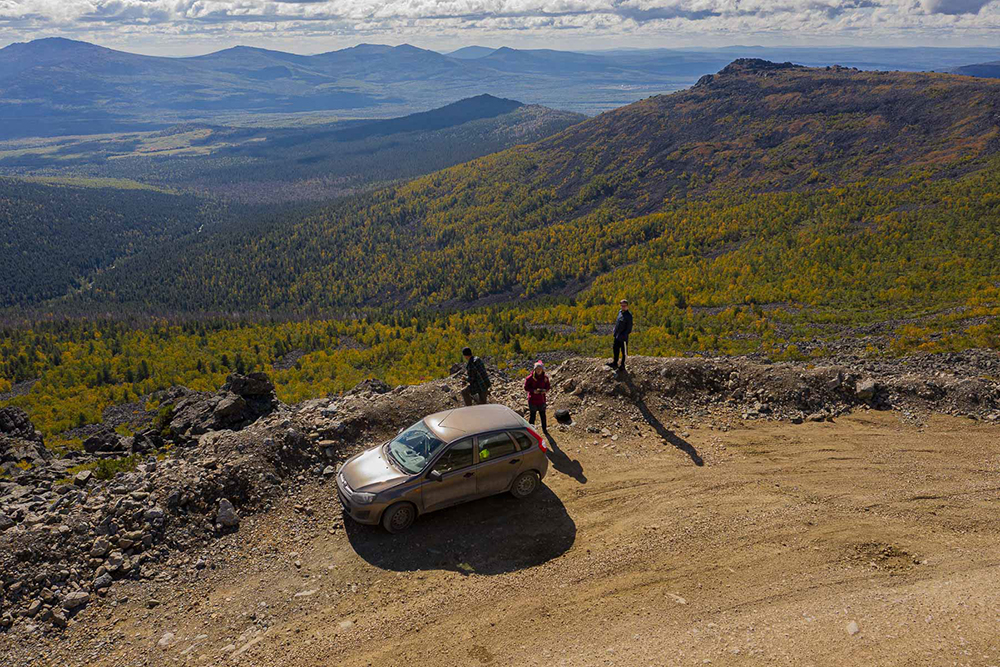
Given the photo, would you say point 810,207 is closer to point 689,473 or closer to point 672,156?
point 672,156

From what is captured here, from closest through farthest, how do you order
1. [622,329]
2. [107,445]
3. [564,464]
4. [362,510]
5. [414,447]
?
[362,510] < [414,447] < [564,464] < [622,329] < [107,445]

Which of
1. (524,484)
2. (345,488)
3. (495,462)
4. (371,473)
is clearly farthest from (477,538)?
(345,488)

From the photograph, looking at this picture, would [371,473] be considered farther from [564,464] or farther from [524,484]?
[564,464]

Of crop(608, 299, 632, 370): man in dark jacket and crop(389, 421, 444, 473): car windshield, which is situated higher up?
crop(608, 299, 632, 370): man in dark jacket

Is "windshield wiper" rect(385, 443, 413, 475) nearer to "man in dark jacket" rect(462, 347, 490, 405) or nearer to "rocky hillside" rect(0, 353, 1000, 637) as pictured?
"rocky hillside" rect(0, 353, 1000, 637)

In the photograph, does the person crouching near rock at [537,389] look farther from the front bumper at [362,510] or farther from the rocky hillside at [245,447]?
the front bumper at [362,510]

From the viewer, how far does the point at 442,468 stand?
12.4 metres

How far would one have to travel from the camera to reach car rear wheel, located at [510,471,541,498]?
13391 millimetres

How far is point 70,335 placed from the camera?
82.7m

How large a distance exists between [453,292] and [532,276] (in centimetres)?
1709

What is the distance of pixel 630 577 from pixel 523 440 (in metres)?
3.78

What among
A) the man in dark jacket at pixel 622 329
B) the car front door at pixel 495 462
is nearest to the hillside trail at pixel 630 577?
the car front door at pixel 495 462

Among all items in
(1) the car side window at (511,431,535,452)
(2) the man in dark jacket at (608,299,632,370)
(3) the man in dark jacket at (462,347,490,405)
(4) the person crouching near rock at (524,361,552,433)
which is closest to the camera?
(1) the car side window at (511,431,535,452)

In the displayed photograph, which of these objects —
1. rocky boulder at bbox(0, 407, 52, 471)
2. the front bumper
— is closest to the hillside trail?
the front bumper
